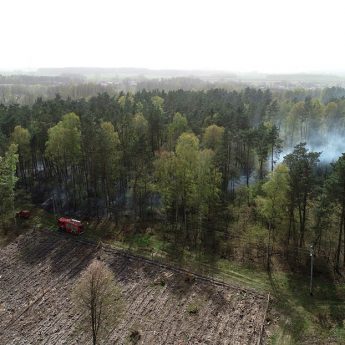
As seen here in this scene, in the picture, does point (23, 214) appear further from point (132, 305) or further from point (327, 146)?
point (327, 146)

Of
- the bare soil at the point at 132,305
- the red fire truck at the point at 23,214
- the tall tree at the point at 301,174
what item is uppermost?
the tall tree at the point at 301,174

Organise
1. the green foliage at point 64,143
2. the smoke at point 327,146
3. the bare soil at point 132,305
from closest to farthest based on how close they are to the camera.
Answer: the bare soil at point 132,305, the green foliage at point 64,143, the smoke at point 327,146

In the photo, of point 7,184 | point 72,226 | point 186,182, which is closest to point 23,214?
point 7,184

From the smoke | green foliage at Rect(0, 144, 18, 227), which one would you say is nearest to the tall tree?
the smoke

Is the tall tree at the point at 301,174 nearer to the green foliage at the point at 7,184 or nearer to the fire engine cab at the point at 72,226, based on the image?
the fire engine cab at the point at 72,226

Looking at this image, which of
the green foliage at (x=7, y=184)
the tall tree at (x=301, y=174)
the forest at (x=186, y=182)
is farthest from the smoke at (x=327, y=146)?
the green foliage at (x=7, y=184)

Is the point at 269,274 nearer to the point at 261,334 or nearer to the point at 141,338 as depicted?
the point at 261,334

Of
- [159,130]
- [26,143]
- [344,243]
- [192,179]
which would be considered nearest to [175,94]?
[159,130]
